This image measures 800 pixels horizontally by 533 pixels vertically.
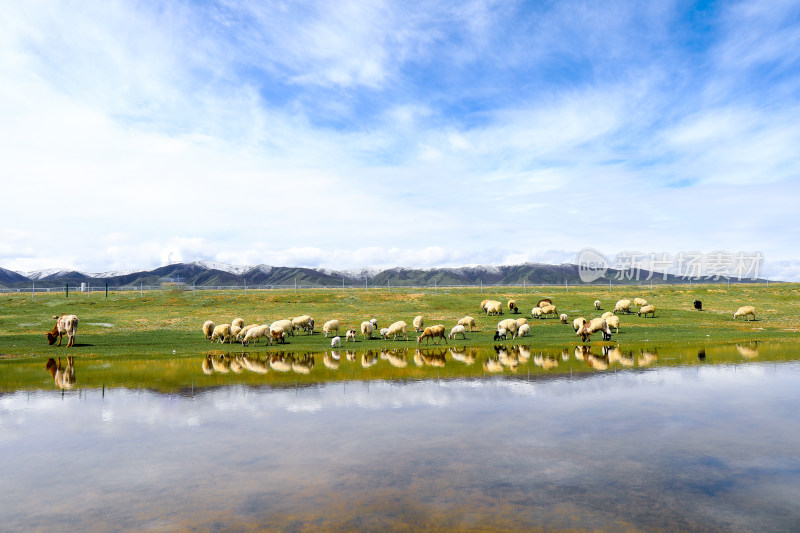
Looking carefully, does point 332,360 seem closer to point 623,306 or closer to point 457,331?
point 457,331

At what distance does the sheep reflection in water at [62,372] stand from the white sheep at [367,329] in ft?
71.9

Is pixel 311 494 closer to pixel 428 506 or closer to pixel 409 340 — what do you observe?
pixel 428 506

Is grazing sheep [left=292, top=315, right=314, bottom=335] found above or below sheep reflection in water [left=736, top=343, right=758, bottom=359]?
above

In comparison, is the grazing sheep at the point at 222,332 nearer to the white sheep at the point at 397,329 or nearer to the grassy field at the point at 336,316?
the grassy field at the point at 336,316

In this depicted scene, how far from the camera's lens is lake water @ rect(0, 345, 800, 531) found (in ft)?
28.6

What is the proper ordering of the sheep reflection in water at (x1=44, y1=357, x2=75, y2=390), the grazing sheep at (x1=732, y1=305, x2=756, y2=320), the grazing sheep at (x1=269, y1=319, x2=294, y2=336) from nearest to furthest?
1. the sheep reflection in water at (x1=44, y1=357, x2=75, y2=390)
2. the grazing sheep at (x1=269, y1=319, x2=294, y2=336)
3. the grazing sheep at (x1=732, y1=305, x2=756, y2=320)

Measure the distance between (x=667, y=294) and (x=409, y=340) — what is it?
57.6m

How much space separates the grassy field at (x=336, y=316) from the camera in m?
38.2

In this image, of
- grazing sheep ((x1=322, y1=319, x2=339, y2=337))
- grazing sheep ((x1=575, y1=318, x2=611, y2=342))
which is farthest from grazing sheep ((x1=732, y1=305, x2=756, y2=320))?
grazing sheep ((x1=322, y1=319, x2=339, y2=337))

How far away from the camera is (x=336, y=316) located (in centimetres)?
5700

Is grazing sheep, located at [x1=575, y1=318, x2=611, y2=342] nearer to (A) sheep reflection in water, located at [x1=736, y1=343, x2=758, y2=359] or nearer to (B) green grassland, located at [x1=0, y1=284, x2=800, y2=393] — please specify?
(B) green grassland, located at [x1=0, y1=284, x2=800, y2=393]

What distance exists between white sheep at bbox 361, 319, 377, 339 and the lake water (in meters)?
20.9

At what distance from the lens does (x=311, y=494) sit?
31.4 feet

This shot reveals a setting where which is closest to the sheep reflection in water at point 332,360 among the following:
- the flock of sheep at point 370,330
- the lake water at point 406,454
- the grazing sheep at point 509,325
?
the flock of sheep at point 370,330
